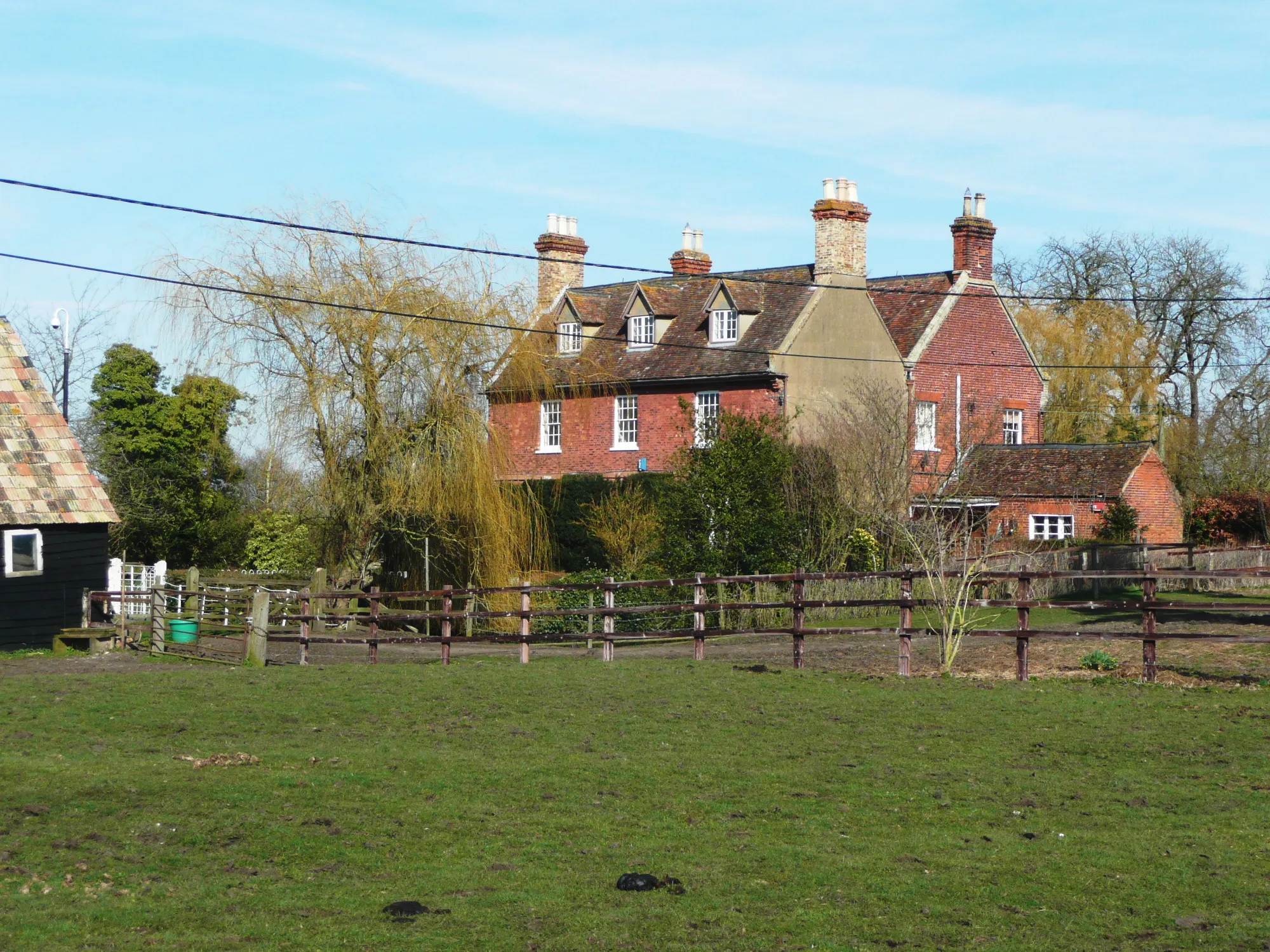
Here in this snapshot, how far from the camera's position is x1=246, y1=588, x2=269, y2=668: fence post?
23078mm

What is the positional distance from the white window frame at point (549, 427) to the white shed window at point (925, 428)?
36.0 ft

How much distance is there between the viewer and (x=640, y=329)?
43.9m

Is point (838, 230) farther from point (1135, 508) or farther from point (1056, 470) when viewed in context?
point (1135, 508)

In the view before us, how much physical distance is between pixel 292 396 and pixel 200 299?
9.21 feet

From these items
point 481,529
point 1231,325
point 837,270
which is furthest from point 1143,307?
point 481,529

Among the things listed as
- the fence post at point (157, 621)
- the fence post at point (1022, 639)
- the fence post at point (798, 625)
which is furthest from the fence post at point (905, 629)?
the fence post at point (157, 621)

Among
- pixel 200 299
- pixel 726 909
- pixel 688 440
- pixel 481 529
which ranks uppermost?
pixel 200 299

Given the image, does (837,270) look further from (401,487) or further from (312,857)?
(312,857)

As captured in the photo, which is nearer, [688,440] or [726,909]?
[726,909]

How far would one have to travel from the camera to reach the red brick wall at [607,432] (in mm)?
39906

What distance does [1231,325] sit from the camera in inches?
→ 2464

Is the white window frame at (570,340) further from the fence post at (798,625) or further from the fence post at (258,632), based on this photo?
the fence post at (798,625)

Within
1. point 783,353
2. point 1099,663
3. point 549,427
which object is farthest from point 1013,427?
point 1099,663

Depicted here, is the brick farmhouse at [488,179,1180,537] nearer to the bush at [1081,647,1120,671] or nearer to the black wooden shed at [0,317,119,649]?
the black wooden shed at [0,317,119,649]
